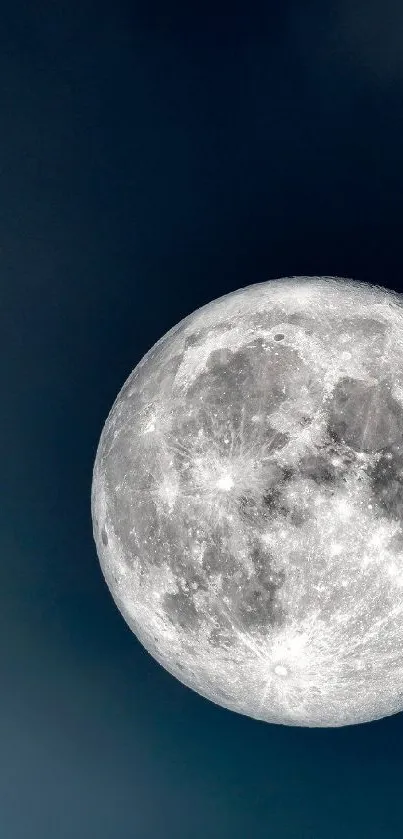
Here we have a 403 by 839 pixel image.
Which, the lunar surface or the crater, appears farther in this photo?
the crater

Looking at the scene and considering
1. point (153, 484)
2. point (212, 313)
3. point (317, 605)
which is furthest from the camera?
point (212, 313)

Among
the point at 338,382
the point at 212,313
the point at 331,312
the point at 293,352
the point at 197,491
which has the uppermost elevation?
the point at 212,313

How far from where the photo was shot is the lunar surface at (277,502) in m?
8.04

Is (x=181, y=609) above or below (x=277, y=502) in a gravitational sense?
below

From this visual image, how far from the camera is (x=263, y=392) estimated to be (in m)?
8.35

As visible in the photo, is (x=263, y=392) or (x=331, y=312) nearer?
(x=263, y=392)

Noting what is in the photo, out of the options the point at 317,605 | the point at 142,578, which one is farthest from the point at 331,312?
the point at 142,578

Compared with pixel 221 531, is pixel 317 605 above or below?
below

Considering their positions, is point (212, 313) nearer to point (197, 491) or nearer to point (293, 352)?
point (293, 352)

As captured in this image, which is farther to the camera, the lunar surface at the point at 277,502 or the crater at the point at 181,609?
the crater at the point at 181,609

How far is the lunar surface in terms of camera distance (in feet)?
26.4

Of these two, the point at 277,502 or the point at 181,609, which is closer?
the point at 277,502

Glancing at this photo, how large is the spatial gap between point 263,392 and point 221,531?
185 cm

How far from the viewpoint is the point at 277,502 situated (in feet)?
26.5
